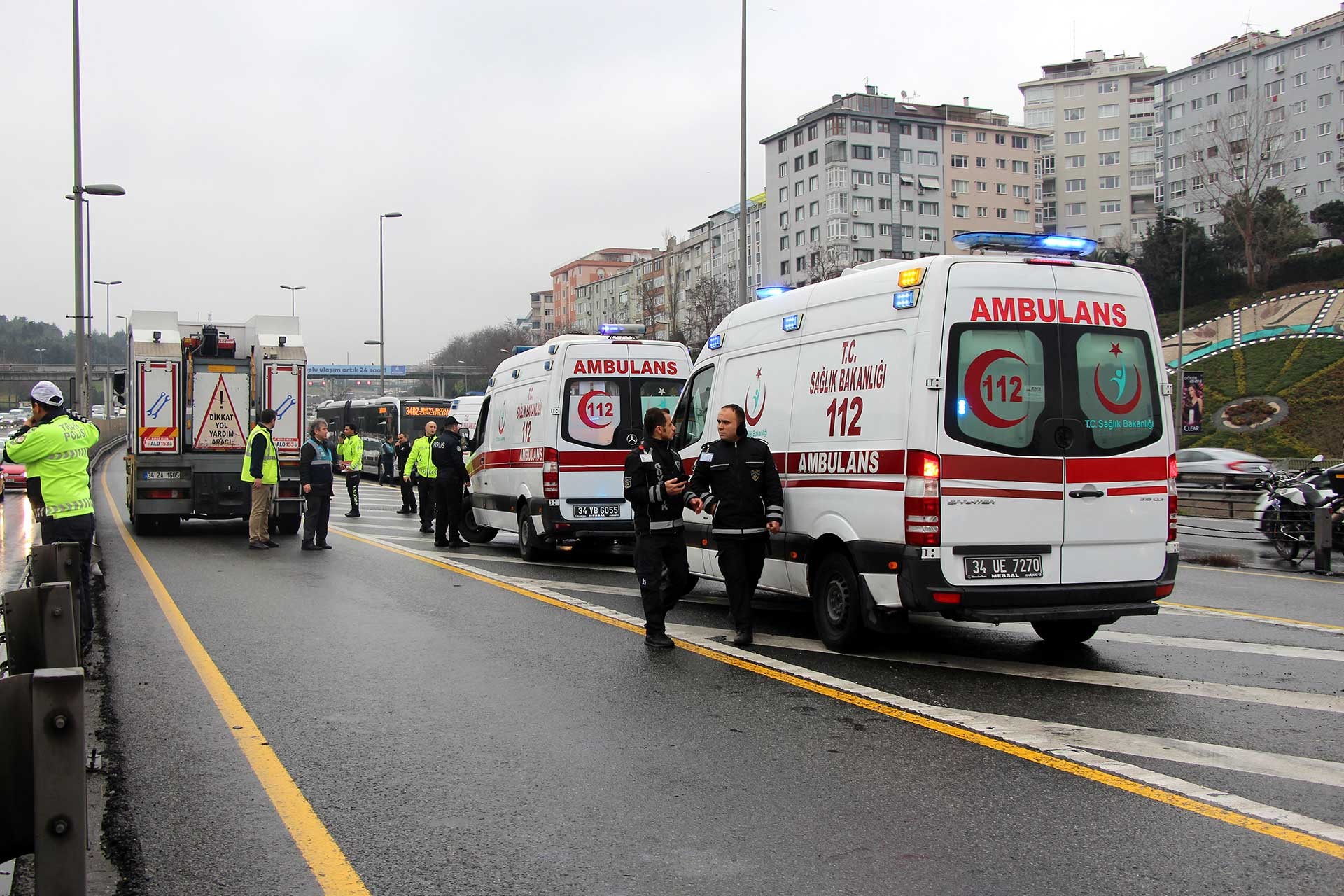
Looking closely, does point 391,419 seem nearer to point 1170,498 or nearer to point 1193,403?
point 1193,403

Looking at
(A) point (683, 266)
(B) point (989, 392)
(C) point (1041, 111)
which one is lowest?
(B) point (989, 392)

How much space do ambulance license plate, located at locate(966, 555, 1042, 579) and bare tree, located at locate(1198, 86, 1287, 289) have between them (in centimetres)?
6335

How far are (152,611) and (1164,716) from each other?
27.1 ft

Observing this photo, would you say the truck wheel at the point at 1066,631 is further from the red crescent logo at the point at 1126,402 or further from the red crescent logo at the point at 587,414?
the red crescent logo at the point at 587,414

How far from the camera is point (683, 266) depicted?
12138 centimetres

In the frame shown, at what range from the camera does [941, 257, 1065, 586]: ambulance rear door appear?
7.08 meters

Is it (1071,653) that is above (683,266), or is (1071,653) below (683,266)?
below

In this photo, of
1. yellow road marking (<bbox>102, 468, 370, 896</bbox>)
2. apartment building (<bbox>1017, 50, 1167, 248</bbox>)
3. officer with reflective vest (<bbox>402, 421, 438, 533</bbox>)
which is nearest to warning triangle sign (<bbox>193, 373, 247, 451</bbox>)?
officer with reflective vest (<bbox>402, 421, 438, 533</bbox>)

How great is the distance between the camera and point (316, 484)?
52.2 ft

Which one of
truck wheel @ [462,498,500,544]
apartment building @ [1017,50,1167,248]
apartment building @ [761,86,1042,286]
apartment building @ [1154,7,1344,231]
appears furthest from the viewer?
apartment building @ [1017,50,1167,248]

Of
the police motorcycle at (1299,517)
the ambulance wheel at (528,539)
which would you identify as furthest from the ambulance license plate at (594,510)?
the police motorcycle at (1299,517)

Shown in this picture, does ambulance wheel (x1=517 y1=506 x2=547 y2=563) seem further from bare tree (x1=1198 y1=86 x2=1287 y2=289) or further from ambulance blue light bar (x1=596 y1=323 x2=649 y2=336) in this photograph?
bare tree (x1=1198 y1=86 x2=1287 y2=289)

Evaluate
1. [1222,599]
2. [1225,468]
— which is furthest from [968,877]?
[1225,468]

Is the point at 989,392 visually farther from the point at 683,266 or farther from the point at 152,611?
the point at 683,266
